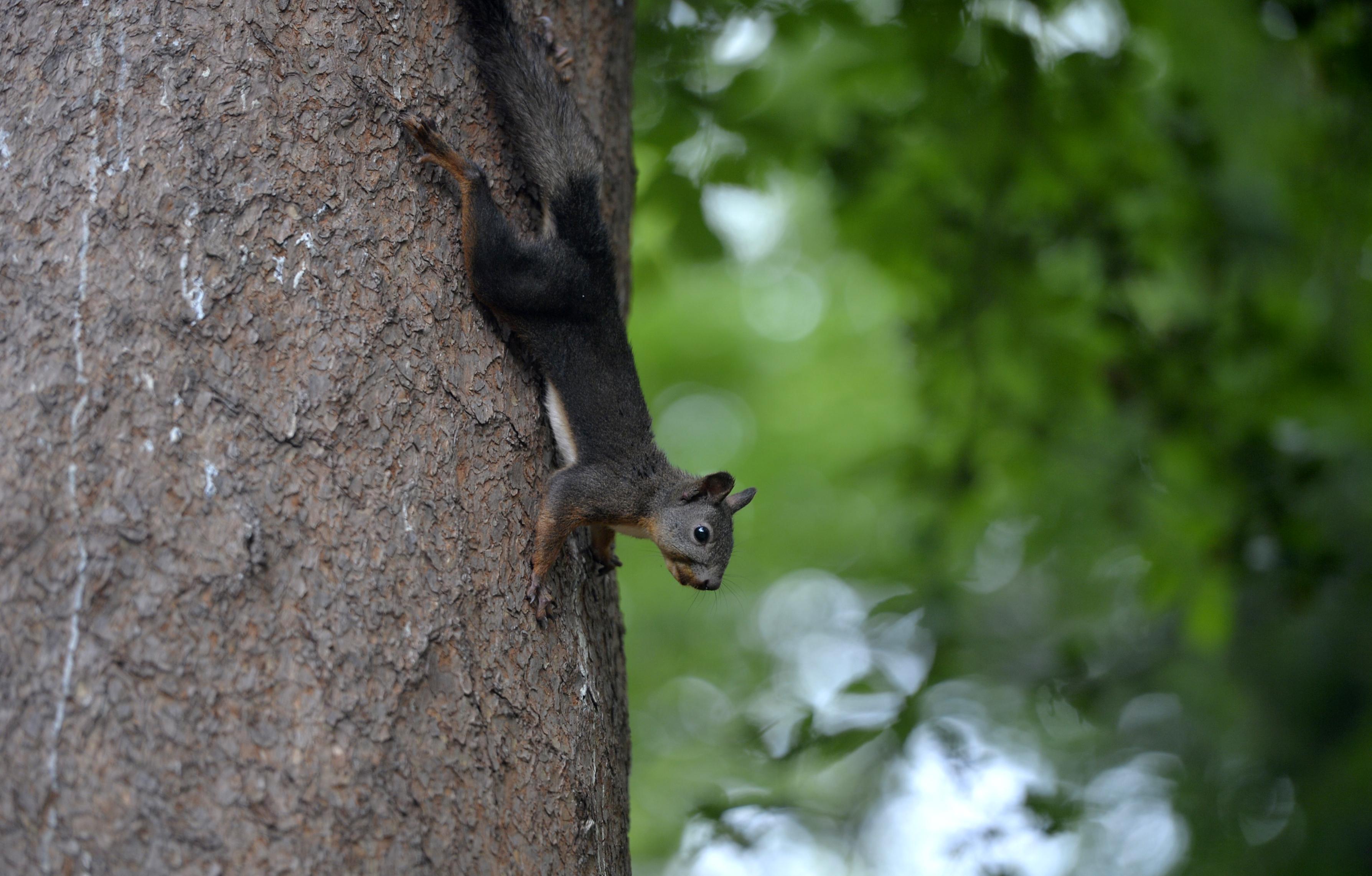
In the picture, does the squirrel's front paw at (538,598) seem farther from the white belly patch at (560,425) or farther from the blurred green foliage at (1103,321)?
the blurred green foliage at (1103,321)

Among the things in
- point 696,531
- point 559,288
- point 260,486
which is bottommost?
point 260,486

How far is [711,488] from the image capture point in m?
3.04

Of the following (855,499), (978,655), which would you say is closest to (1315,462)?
(978,655)

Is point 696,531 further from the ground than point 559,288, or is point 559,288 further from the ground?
point 559,288

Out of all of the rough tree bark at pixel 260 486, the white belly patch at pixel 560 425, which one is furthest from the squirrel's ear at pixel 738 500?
the rough tree bark at pixel 260 486

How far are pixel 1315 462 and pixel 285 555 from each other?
368 centimetres

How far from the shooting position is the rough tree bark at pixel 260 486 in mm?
1467

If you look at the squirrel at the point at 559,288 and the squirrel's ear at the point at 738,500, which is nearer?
the squirrel at the point at 559,288

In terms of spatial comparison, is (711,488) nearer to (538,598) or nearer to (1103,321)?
(538,598)

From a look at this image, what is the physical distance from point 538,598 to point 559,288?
763 millimetres

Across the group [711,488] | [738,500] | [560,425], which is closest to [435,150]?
[560,425]

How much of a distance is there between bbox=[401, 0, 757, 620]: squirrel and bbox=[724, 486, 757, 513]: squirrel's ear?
0.42 meters

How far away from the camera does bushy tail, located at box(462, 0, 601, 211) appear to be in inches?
88.7

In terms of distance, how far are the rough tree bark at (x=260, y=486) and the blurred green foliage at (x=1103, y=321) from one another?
1.36 metres
